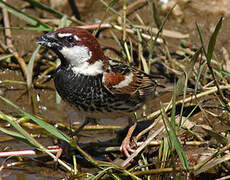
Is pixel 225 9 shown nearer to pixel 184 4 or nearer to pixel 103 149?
pixel 184 4

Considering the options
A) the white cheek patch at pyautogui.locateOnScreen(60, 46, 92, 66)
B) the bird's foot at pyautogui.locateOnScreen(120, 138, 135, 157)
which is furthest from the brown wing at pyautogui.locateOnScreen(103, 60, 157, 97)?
the bird's foot at pyautogui.locateOnScreen(120, 138, 135, 157)

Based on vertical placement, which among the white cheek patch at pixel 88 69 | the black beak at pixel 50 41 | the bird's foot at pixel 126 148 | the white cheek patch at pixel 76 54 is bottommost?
the bird's foot at pixel 126 148

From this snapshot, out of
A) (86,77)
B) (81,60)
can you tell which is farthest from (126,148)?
(81,60)

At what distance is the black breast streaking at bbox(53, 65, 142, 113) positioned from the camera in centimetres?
428

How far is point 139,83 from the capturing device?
16.1ft

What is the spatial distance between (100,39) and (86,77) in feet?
7.87

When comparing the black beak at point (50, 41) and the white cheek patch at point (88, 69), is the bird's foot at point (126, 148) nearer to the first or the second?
the white cheek patch at point (88, 69)

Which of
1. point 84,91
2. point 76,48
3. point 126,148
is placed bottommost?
point 126,148

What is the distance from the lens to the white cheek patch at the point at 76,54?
432 cm

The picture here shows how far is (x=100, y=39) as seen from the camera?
666 centimetres

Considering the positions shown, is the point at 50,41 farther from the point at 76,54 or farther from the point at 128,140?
the point at 128,140

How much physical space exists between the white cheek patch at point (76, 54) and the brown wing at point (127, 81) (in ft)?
0.85

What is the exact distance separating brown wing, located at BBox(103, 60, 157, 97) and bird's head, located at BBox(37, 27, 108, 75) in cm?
14

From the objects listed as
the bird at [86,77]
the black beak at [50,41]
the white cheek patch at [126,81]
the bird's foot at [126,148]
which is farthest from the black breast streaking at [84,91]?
the bird's foot at [126,148]
